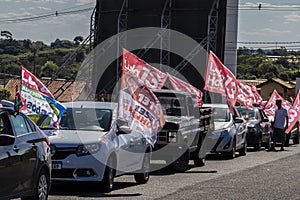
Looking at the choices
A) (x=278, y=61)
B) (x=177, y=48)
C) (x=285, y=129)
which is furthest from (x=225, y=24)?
(x=278, y=61)

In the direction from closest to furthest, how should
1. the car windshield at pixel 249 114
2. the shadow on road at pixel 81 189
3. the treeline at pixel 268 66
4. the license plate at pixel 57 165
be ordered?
the license plate at pixel 57 165, the shadow on road at pixel 81 189, the car windshield at pixel 249 114, the treeline at pixel 268 66

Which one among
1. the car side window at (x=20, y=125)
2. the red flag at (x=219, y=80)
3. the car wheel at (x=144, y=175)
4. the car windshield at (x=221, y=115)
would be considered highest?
the red flag at (x=219, y=80)

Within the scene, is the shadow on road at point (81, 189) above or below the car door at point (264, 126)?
below

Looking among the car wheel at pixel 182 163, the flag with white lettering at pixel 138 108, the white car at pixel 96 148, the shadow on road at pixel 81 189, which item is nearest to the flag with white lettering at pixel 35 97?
the white car at pixel 96 148

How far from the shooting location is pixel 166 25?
46781 mm

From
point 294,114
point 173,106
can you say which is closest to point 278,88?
point 294,114

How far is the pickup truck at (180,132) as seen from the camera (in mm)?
18469

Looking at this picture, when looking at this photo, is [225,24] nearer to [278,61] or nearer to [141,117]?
[141,117]

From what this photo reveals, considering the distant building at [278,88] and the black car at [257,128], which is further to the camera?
the distant building at [278,88]

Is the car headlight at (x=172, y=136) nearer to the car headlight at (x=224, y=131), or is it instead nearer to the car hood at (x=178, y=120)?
the car hood at (x=178, y=120)

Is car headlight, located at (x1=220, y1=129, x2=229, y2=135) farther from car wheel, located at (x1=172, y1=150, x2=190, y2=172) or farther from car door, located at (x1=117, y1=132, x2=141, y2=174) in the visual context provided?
car door, located at (x1=117, y1=132, x2=141, y2=174)

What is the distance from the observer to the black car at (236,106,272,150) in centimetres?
2845

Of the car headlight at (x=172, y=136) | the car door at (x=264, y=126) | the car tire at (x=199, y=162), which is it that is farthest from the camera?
the car door at (x=264, y=126)

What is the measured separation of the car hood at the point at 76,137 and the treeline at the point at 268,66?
9786 cm
